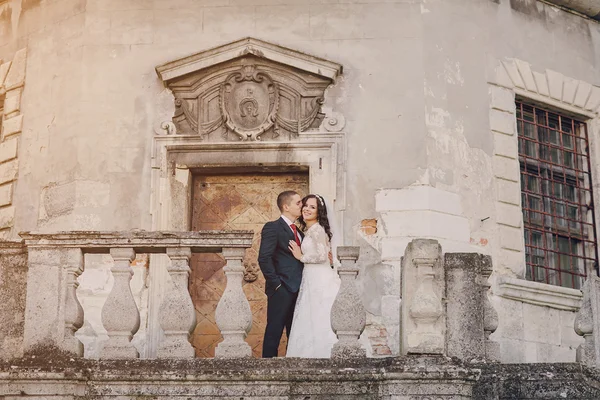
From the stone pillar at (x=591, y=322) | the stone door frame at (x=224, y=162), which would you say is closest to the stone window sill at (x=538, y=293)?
the stone door frame at (x=224, y=162)

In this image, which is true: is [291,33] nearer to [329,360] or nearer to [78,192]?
[78,192]

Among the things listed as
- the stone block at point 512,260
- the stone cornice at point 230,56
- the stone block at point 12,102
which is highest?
the stone cornice at point 230,56

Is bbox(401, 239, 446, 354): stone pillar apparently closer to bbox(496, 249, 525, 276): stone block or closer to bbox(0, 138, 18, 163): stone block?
bbox(496, 249, 525, 276): stone block

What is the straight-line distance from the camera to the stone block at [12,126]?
1295cm

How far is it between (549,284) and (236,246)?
6.01 m

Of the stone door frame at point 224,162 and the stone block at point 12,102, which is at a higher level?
the stone block at point 12,102

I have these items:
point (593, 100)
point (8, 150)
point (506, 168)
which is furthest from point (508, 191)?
point (8, 150)

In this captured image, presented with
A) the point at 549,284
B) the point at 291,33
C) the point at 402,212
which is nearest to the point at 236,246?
the point at 402,212

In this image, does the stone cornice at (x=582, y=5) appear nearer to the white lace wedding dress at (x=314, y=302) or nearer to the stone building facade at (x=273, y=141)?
the stone building facade at (x=273, y=141)

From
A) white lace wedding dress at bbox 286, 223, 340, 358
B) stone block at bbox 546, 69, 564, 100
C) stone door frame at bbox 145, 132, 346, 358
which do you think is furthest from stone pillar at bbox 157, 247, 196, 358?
stone block at bbox 546, 69, 564, 100

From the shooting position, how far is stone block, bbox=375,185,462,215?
38.5 feet

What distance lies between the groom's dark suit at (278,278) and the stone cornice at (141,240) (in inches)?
56.0

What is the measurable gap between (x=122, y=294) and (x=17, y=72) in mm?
6357

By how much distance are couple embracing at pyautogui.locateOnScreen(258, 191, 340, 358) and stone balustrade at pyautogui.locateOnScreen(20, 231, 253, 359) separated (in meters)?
1.40
